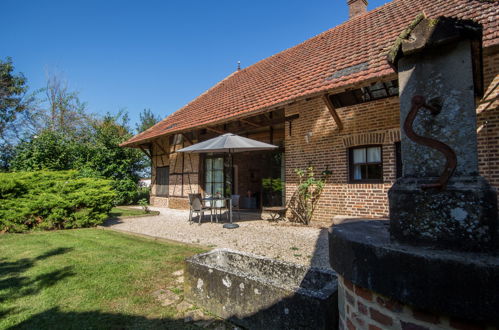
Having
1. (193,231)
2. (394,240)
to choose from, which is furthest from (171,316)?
(193,231)

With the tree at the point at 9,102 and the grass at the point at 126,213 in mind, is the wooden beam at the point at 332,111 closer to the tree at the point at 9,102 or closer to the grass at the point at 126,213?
the grass at the point at 126,213

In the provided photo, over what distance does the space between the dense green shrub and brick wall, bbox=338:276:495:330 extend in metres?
7.46

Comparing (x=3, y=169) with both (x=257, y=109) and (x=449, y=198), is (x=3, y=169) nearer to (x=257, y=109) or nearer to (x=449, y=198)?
(x=257, y=109)

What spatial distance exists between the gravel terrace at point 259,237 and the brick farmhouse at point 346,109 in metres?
1.17

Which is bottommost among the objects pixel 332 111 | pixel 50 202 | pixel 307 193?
pixel 50 202

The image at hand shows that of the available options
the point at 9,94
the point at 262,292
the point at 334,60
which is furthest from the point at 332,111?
the point at 9,94

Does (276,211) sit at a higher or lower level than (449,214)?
lower

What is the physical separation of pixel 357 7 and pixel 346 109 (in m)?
6.56

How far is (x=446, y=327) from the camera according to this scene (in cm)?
95

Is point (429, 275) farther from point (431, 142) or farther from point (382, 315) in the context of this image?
point (431, 142)

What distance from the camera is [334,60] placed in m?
7.17

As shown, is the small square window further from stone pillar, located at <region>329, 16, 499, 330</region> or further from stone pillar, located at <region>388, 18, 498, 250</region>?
stone pillar, located at <region>388, 18, 498, 250</region>

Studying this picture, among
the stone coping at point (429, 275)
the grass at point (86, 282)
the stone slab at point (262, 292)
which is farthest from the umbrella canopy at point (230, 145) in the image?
the stone coping at point (429, 275)

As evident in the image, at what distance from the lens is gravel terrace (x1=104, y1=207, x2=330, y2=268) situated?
4286 millimetres
